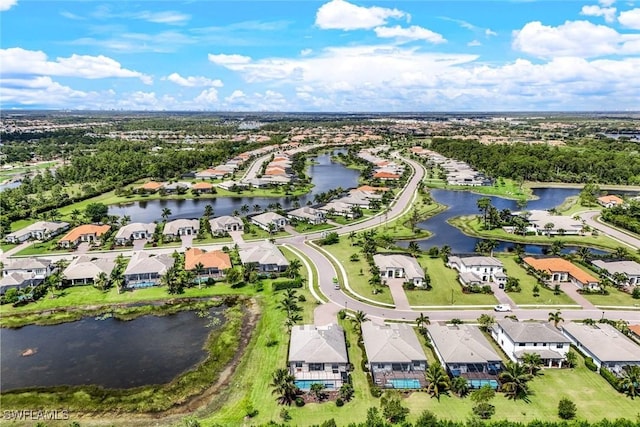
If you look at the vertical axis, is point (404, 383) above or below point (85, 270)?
below

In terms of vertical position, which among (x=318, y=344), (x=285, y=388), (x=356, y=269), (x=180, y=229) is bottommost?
(x=285, y=388)

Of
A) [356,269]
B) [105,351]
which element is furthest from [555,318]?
[105,351]

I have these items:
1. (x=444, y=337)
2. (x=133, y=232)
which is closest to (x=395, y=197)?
(x=133, y=232)

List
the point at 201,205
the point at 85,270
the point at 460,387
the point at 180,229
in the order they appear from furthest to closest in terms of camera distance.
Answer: the point at 201,205
the point at 180,229
the point at 85,270
the point at 460,387

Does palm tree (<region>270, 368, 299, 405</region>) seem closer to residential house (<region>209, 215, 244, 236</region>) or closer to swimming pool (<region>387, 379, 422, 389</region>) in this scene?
swimming pool (<region>387, 379, 422, 389</region>)

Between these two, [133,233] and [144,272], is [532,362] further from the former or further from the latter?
[133,233]

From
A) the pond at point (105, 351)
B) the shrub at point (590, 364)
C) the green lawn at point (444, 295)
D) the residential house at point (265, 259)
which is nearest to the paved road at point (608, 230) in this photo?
the green lawn at point (444, 295)
